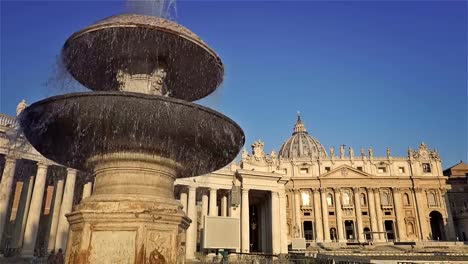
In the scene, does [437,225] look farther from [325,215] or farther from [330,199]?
[325,215]

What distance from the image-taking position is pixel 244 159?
38.3 meters

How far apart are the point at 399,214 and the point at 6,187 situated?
6218 cm

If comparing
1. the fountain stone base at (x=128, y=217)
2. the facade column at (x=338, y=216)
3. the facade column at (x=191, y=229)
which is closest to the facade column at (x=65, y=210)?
the facade column at (x=191, y=229)

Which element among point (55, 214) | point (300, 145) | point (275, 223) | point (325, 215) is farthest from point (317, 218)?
point (55, 214)

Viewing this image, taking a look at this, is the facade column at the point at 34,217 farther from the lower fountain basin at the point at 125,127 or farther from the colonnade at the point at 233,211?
the lower fountain basin at the point at 125,127

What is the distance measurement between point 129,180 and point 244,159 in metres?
31.7

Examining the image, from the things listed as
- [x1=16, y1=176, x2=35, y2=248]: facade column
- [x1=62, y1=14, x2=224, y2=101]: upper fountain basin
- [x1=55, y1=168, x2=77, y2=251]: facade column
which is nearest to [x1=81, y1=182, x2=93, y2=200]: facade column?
[x1=55, y1=168, x2=77, y2=251]: facade column

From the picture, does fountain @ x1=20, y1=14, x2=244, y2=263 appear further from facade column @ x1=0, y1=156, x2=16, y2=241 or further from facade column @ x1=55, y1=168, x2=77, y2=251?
facade column @ x1=55, y1=168, x2=77, y2=251

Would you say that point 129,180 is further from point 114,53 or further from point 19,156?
point 19,156

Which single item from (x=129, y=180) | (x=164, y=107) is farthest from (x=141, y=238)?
(x=164, y=107)

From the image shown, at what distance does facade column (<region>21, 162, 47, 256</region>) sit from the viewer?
78.2 feet

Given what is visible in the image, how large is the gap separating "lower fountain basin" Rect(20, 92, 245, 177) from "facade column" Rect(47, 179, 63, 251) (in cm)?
2123

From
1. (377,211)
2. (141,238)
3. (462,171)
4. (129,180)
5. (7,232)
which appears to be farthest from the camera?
(462,171)

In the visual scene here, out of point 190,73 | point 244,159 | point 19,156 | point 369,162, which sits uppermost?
point 369,162
